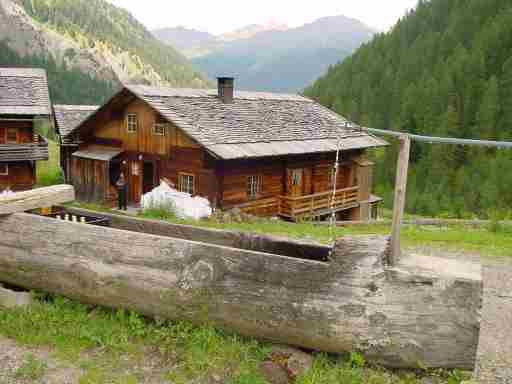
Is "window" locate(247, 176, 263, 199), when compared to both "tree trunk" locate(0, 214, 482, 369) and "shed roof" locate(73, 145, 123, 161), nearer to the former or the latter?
"shed roof" locate(73, 145, 123, 161)

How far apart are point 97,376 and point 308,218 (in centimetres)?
1617

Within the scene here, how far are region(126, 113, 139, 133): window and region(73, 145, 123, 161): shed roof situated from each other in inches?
42.2

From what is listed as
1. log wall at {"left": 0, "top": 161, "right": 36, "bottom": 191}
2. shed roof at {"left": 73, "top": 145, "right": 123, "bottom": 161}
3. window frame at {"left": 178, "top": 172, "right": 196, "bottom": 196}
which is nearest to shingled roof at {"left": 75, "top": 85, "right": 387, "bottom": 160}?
window frame at {"left": 178, "top": 172, "right": 196, "bottom": 196}

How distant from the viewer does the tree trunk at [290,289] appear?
393 cm

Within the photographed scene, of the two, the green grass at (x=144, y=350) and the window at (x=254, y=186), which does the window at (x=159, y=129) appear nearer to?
the window at (x=254, y=186)

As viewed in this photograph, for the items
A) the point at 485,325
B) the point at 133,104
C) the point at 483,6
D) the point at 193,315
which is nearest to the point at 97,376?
the point at 193,315

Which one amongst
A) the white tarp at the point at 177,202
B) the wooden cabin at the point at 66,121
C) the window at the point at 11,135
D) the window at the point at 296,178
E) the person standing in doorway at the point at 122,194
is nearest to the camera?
the white tarp at the point at 177,202

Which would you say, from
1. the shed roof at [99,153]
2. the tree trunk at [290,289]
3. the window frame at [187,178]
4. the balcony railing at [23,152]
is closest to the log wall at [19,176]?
the balcony railing at [23,152]

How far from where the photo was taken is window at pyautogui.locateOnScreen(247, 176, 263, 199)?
1864 cm

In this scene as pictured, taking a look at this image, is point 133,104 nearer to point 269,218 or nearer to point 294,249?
point 269,218

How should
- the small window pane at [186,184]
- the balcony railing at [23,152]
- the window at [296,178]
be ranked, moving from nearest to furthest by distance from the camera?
the small window pane at [186,184], the window at [296,178], the balcony railing at [23,152]

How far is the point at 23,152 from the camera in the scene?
24.5m

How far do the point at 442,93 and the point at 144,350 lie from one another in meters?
71.9

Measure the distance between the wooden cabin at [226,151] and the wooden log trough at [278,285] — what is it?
1093cm
